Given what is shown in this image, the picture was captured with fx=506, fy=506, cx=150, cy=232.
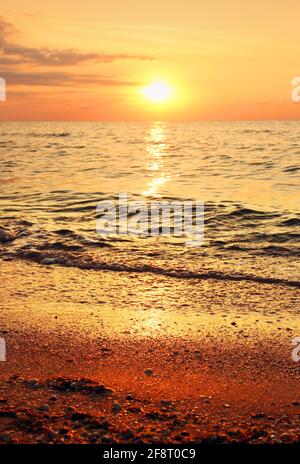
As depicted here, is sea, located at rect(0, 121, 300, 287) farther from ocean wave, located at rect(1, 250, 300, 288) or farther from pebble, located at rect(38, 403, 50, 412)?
pebble, located at rect(38, 403, 50, 412)

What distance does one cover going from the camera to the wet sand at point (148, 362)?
4.35 meters

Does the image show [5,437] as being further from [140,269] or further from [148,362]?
[140,269]

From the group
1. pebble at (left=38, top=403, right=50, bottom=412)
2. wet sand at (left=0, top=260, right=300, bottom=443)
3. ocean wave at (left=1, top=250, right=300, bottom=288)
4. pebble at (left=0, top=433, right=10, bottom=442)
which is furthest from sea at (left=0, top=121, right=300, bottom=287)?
pebble at (left=0, top=433, right=10, bottom=442)

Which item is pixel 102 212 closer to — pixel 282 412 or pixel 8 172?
pixel 282 412

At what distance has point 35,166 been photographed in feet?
111

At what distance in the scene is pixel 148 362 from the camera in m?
5.66

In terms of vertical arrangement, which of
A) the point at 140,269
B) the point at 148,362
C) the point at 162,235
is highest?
the point at 162,235

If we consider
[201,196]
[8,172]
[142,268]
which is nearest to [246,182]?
[201,196]

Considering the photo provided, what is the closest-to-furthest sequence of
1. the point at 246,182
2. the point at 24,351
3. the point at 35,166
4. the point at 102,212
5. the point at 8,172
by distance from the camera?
the point at 24,351 → the point at 102,212 → the point at 246,182 → the point at 8,172 → the point at 35,166

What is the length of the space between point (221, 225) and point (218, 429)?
10002mm

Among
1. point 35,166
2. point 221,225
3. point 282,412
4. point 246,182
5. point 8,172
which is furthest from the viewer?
point 35,166

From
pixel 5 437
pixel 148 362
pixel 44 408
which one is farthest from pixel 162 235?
pixel 5 437

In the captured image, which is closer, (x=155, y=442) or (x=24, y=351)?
(x=155, y=442)

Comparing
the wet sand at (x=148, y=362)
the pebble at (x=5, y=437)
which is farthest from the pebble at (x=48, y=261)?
the pebble at (x=5, y=437)
